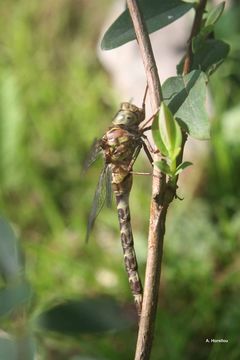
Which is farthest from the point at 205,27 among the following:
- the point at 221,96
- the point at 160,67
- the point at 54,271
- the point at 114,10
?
the point at 114,10

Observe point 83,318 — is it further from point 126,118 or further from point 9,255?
point 126,118

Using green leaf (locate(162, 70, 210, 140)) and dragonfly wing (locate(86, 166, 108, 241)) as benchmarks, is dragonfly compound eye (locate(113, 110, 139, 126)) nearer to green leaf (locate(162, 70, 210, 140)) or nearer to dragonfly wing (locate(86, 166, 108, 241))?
dragonfly wing (locate(86, 166, 108, 241))

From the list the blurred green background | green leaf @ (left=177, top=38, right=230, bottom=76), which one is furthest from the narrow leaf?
the blurred green background

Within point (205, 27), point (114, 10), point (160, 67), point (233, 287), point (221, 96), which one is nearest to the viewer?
point (205, 27)

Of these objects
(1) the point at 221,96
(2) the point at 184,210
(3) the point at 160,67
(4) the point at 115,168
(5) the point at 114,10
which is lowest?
(4) the point at 115,168

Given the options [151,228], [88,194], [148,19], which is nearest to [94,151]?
[148,19]

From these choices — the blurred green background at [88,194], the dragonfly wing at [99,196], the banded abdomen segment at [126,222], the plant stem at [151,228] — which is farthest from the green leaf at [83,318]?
the blurred green background at [88,194]

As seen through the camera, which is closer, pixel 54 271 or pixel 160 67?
pixel 54 271

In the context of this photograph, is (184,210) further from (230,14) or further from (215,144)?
(230,14)
